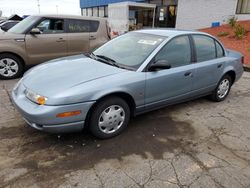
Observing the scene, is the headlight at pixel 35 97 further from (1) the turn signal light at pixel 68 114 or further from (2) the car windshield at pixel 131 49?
(2) the car windshield at pixel 131 49

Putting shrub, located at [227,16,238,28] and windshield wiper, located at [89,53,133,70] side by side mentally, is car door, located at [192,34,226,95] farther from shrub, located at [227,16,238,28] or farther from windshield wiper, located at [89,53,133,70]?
shrub, located at [227,16,238,28]

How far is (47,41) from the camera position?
648 centimetres

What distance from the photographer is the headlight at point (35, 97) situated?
291cm

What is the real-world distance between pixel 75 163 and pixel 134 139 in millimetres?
965

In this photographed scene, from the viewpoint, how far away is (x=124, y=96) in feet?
11.3

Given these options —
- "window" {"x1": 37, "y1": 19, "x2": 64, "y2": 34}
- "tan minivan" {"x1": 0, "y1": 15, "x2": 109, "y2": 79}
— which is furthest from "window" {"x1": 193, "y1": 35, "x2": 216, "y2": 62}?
"window" {"x1": 37, "y1": 19, "x2": 64, "y2": 34}

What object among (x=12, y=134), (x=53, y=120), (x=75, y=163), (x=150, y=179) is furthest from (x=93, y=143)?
(x=12, y=134)

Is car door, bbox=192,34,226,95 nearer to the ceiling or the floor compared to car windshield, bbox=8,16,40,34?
nearer to the floor

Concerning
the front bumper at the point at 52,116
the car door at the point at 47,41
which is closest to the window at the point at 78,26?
the car door at the point at 47,41

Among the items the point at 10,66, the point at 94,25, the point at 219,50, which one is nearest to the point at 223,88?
the point at 219,50

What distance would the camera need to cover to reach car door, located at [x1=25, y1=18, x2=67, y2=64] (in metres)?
6.29

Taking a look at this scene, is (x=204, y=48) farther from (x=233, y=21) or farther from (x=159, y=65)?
(x=233, y=21)

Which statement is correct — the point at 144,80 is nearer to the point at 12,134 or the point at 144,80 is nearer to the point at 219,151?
the point at 219,151

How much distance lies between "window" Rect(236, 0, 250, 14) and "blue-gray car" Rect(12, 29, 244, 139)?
40.3 ft
